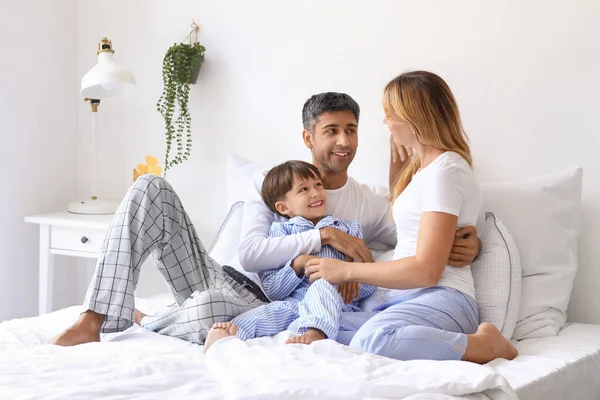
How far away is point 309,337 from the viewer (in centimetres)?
171

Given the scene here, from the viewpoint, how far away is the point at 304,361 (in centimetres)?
146

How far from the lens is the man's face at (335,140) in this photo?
2.25 meters

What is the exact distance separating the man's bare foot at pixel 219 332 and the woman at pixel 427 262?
0.28 metres

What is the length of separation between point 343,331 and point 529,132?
0.93m

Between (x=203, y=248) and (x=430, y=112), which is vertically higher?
(x=430, y=112)

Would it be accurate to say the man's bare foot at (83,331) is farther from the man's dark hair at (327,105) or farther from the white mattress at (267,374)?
the man's dark hair at (327,105)

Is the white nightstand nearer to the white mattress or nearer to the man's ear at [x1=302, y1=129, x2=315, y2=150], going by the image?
the man's ear at [x1=302, y1=129, x2=315, y2=150]

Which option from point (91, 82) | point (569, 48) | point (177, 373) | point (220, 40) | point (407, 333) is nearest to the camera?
point (177, 373)

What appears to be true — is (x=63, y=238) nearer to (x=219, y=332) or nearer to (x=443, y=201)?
(x=219, y=332)

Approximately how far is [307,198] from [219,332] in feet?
1.75

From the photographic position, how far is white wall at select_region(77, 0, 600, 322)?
7.34ft

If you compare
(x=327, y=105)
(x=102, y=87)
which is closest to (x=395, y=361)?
(x=327, y=105)

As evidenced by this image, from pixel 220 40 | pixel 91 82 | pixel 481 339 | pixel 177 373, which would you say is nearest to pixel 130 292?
pixel 177 373

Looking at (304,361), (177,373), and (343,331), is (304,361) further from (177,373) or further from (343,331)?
(343,331)
